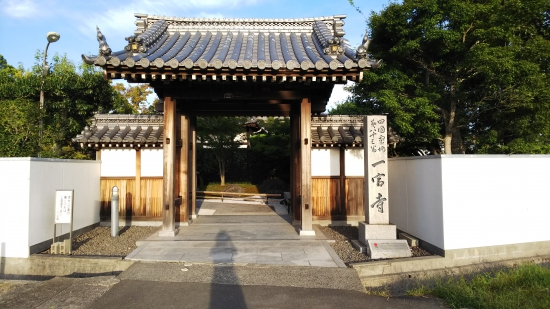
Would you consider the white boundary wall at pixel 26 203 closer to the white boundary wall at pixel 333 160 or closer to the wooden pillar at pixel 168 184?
the wooden pillar at pixel 168 184

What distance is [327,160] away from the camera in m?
10.5

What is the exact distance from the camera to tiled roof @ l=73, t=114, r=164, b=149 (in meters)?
9.98

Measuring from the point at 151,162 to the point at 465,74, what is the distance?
41.2 ft

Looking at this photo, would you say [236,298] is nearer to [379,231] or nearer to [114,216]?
[379,231]

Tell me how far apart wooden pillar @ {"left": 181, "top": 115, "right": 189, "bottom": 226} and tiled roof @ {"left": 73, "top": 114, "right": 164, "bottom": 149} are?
2.60 ft

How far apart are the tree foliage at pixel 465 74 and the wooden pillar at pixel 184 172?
7457 mm

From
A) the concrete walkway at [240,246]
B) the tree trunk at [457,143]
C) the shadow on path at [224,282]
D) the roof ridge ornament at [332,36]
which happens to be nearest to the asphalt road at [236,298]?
the shadow on path at [224,282]

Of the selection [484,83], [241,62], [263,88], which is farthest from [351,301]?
[484,83]

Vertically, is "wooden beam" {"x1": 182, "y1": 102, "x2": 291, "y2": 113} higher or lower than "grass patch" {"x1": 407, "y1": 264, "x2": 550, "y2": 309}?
higher

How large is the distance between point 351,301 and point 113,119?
927 centimetres

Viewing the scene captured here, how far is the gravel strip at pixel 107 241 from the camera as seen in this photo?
7.03 m

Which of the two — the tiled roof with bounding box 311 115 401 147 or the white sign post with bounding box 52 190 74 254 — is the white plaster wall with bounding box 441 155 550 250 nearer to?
the tiled roof with bounding box 311 115 401 147

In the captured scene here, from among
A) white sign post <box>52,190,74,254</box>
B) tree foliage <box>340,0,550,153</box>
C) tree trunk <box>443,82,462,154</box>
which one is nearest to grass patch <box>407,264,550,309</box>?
white sign post <box>52,190,74,254</box>

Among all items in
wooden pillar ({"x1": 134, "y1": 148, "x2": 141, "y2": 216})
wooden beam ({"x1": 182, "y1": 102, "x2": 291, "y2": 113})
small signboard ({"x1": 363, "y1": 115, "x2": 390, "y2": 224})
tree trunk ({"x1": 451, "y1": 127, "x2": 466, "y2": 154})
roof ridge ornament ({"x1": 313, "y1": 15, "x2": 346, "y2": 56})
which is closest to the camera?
small signboard ({"x1": 363, "y1": 115, "x2": 390, "y2": 224})
